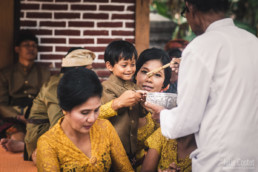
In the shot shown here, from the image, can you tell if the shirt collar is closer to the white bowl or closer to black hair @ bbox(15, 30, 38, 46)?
the white bowl

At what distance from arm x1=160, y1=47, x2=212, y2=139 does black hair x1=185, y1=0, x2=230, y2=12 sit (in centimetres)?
34

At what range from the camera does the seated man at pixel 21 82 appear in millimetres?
4543

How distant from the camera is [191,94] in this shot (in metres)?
1.90

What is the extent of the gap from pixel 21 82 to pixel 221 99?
3.58 meters

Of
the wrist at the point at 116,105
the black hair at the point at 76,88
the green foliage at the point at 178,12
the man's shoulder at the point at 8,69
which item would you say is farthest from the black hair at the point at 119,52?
the green foliage at the point at 178,12

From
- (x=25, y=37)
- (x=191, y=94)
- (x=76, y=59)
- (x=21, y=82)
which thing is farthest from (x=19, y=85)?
(x=191, y=94)

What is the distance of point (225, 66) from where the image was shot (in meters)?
1.93

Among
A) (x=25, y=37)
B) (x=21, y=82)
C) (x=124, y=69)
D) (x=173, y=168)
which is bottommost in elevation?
(x=173, y=168)

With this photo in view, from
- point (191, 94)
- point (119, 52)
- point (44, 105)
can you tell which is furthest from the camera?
point (44, 105)

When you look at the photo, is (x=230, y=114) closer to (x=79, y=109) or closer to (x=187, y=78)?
(x=187, y=78)

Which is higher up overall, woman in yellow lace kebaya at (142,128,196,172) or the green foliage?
the green foliage

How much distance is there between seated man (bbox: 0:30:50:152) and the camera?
4.54m

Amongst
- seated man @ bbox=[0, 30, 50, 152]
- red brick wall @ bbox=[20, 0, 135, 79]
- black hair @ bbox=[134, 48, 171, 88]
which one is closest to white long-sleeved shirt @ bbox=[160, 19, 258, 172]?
black hair @ bbox=[134, 48, 171, 88]

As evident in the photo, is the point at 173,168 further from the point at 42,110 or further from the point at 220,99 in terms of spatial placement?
the point at 42,110
